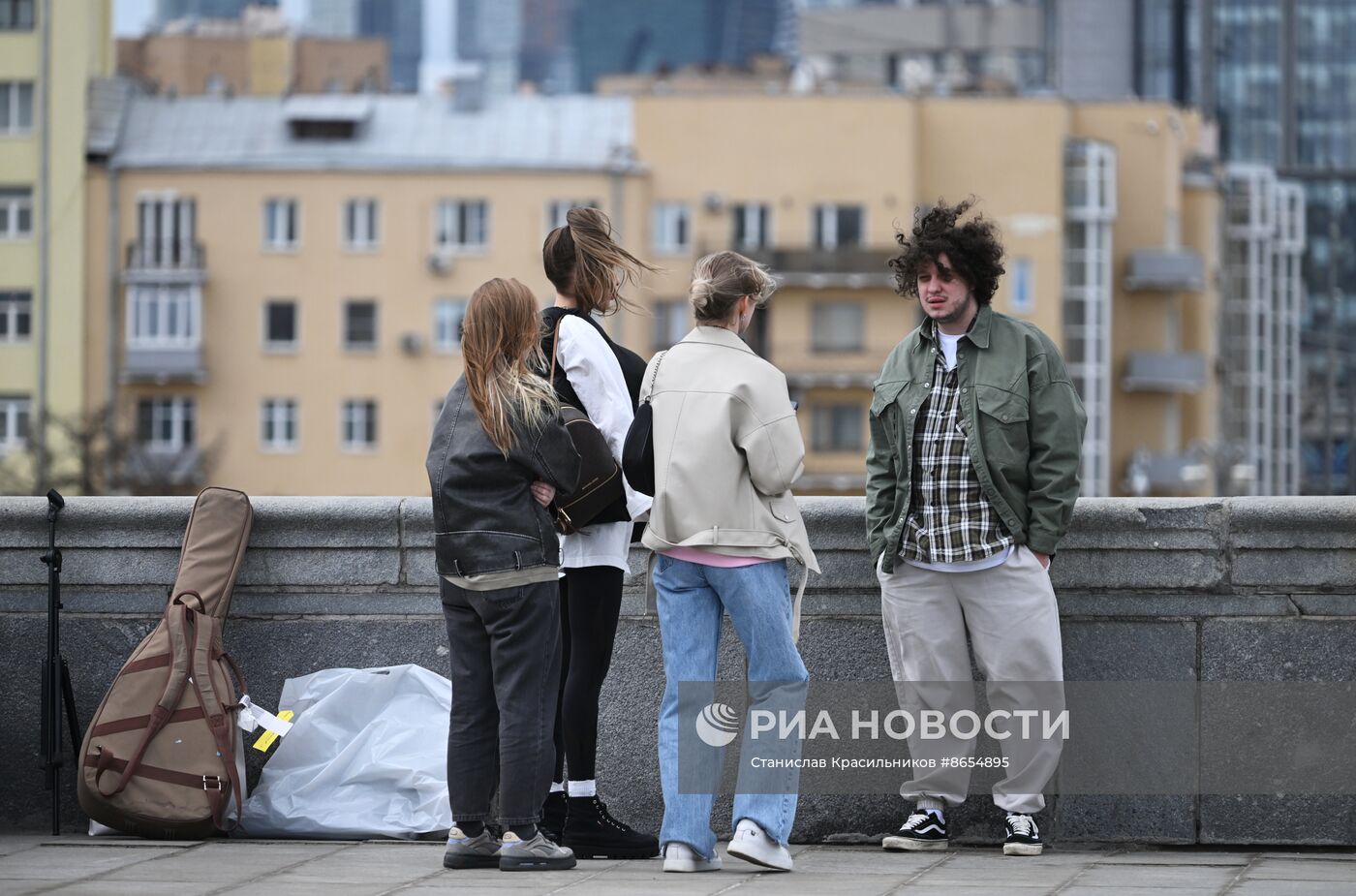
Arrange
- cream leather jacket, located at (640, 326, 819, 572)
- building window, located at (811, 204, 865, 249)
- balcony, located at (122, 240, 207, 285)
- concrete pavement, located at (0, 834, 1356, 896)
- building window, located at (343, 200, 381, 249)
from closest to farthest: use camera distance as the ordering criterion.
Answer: concrete pavement, located at (0, 834, 1356, 896), cream leather jacket, located at (640, 326, 819, 572), balcony, located at (122, 240, 207, 285), building window, located at (343, 200, 381, 249), building window, located at (811, 204, 865, 249)

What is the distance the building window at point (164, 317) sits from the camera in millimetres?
71125

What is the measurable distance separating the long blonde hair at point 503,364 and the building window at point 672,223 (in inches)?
2575

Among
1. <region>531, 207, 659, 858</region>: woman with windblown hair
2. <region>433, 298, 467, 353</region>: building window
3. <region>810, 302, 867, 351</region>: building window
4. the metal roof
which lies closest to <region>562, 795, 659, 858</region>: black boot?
<region>531, 207, 659, 858</region>: woman with windblown hair

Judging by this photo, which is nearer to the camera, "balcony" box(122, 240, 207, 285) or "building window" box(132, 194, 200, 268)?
"balcony" box(122, 240, 207, 285)

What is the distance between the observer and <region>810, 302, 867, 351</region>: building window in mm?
72000

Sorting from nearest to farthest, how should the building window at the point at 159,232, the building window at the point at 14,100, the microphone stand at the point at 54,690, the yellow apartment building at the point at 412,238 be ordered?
the microphone stand at the point at 54,690, the yellow apartment building at the point at 412,238, the building window at the point at 159,232, the building window at the point at 14,100

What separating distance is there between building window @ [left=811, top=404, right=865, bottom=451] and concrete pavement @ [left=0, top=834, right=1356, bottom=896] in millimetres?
64536

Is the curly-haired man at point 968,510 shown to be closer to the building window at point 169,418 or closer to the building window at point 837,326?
the building window at point 837,326

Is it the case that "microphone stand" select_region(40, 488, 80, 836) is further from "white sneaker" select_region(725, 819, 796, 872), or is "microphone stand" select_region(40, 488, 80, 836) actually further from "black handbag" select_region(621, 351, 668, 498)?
"white sneaker" select_region(725, 819, 796, 872)

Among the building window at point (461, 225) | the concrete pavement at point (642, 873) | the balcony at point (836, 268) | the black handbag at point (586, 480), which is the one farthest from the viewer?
the building window at point (461, 225)

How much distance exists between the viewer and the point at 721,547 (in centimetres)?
686

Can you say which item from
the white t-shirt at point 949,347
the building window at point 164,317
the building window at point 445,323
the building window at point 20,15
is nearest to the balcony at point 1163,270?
the building window at point 445,323

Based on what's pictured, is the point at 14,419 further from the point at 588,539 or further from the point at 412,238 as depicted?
the point at 588,539

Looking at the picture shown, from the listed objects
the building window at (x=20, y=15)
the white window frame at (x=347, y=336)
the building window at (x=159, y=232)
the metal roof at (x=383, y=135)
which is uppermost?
the building window at (x=20, y=15)
